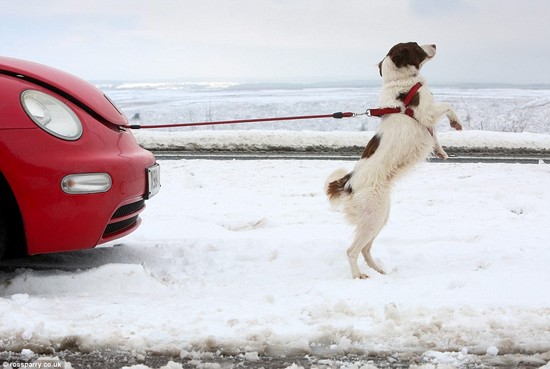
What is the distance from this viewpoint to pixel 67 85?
13.1 feet

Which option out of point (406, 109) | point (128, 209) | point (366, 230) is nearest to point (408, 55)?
point (406, 109)

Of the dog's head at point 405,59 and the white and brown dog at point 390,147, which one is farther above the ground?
the dog's head at point 405,59

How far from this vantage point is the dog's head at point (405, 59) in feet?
15.0

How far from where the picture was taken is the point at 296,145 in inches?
523

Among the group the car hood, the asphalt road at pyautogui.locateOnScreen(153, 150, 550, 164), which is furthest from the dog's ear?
the asphalt road at pyautogui.locateOnScreen(153, 150, 550, 164)

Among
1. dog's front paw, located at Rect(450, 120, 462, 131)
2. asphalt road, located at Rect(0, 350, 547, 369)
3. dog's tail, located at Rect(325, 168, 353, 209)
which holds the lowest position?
asphalt road, located at Rect(0, 350, 547, 369)

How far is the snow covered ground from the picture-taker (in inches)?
121

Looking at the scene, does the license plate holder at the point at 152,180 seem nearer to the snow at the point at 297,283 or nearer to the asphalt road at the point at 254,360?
the snow at the point at 297,283

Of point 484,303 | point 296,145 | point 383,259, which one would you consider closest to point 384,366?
point 484,303

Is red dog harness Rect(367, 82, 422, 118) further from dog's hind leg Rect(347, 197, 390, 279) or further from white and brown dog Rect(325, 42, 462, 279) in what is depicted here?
dog's hind leg Rect(347, 197, 390, 279)

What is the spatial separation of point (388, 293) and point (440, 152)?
1.35 meters

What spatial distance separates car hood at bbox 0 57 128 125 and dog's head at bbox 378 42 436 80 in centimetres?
192

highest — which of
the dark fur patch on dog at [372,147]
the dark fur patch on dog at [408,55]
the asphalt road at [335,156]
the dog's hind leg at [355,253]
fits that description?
the dark fur patch on dog at [408,55]

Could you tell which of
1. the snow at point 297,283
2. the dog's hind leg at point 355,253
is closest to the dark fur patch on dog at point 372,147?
the snow at point 297,283
